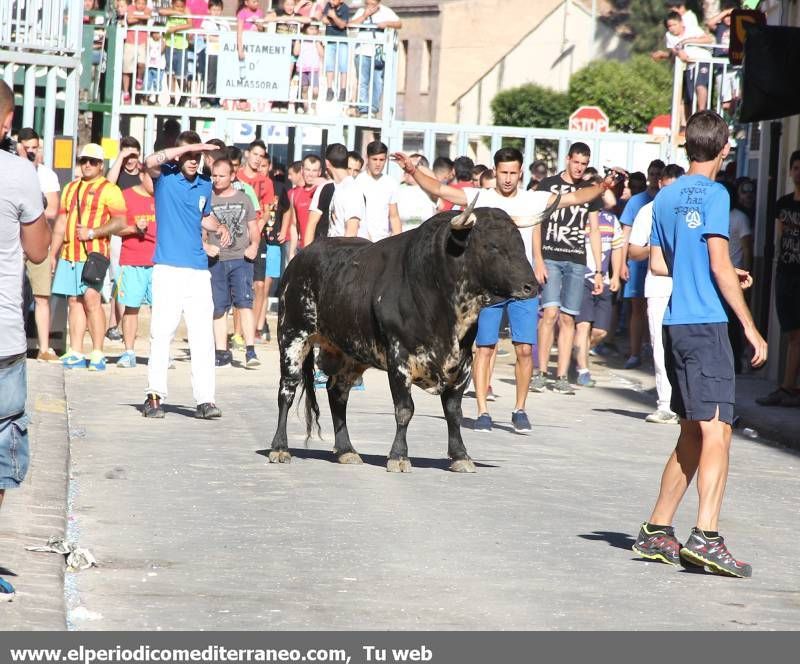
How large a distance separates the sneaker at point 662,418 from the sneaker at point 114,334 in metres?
6.97

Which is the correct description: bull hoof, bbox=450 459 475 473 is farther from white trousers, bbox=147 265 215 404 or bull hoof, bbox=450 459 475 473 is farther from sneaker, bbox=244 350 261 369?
sneaker, bbox=244 350 261 369

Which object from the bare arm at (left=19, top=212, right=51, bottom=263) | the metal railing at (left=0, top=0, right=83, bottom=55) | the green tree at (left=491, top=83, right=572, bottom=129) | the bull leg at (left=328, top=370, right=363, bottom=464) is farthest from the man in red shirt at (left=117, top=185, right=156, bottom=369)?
the green tree at (left=491, top=83, right=572, bottom=129)

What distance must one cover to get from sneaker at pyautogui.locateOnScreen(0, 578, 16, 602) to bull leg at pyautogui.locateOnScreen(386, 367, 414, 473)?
4424 mm

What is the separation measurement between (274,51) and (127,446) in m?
13.7

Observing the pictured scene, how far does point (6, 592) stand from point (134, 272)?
1049 cm

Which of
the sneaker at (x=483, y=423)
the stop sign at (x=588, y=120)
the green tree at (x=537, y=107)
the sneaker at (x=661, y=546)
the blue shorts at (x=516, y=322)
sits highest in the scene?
the green tree at (x=537, y=107)

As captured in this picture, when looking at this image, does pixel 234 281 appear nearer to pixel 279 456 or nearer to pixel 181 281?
pixel 181 281

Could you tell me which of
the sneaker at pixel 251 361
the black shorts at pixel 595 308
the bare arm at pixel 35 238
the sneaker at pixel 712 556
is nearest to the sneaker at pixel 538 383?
the black shorts at pixel 595 308

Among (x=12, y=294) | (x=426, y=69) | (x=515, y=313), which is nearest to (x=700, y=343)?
(x=12, y=294)

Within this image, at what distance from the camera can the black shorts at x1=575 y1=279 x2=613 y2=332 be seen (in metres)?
18.0

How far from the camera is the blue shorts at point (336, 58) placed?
82.9 ft

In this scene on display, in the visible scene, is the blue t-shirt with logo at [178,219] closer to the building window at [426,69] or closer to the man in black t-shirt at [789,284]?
the man in black t-shirt at [789,284]
